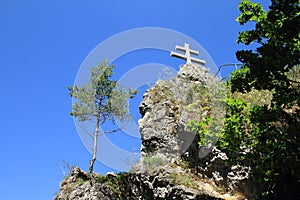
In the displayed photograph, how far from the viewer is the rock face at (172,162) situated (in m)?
13.3

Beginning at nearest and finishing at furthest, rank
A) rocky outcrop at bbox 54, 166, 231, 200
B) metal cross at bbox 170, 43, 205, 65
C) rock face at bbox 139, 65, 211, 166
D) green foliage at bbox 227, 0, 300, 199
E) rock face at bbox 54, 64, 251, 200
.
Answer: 1. green foliage at bbox 227, 0, 300, 199
2. rocky outcrop at bbox 54, 166, 231, 200
3. rock face at bbox 54, 64, 251, 200
4. rock face at bbox 139, 65, 211, 166
5. metal cross at bbox 170, 43, 205, 65

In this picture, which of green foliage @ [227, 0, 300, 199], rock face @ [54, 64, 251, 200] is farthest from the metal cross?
green foliage @ [227, 0, 300, 199]

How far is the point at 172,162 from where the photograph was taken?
49.3ft

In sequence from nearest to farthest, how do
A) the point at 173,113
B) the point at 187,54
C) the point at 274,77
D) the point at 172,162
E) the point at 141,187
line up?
the point at 274,77 < the point at 141,187 < the point at 172,162 < the point at 173,113 < the point at 187,54

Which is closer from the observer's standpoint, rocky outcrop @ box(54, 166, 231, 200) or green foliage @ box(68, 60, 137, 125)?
rocky outcrop @ box(54, 166, 231, 200)

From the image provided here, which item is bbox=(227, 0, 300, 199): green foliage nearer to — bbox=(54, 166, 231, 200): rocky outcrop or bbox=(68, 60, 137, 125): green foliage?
bbox=(54, 166, 231, 200): rocky outcrop

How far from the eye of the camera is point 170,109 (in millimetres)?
17734

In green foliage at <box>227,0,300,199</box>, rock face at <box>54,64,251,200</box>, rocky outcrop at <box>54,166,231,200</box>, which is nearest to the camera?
green foliage at <box>227,0,300,199</box>

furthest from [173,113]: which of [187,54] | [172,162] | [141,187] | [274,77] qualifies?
[274,77]

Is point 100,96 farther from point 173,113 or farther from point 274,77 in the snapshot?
point 274,77

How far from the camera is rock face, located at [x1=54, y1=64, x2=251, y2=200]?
13.3 m

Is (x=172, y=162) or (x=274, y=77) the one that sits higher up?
(x=172, y=162)

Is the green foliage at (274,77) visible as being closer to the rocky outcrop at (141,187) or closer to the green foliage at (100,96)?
the rocky outcrop at (141,187)

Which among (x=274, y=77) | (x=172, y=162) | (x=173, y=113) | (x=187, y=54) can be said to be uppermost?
(x=187, y=54)
